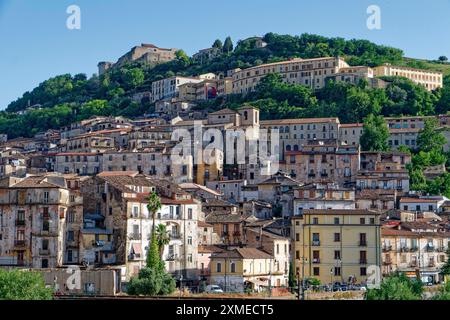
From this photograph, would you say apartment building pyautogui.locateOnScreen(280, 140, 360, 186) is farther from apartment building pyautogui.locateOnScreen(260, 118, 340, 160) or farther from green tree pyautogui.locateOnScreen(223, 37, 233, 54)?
green tree pyautogui.locateOnScreen(223, 37, 233, 54)

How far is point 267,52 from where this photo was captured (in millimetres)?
96312

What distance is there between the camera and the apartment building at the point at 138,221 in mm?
32594

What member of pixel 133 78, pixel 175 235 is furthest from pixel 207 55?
pixel 175 235

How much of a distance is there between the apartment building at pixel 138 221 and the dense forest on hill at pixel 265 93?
36.6 m

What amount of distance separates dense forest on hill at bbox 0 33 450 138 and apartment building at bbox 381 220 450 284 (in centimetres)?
3240

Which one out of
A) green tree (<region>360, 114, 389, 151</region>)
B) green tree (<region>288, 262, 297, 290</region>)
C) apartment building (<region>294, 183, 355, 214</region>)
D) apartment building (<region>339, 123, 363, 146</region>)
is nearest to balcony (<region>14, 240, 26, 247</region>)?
green tree (<region>288, 262, 297, 290</region>)

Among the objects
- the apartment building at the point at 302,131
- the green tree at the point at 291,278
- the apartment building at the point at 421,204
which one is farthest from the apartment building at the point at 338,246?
the apartment building at the point at 302,131

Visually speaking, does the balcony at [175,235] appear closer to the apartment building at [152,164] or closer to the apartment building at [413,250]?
the apartment building at [413,250]

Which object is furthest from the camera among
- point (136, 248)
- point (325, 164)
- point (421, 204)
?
point (325, 164)

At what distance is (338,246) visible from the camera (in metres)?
34.3

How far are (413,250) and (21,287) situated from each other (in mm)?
20896

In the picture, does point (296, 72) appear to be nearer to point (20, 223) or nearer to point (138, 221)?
point (138, 221)

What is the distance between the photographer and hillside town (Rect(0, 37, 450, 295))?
105 feet

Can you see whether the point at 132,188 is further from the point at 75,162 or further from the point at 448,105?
the point at 448,105
